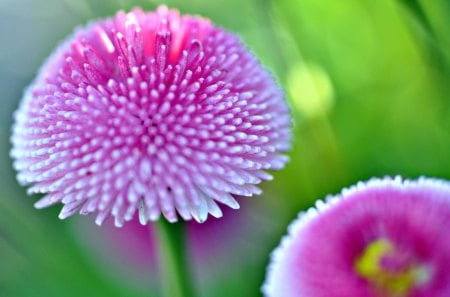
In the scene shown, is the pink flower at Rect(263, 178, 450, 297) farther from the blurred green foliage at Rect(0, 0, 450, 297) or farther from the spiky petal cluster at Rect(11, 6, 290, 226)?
the blurred green foliage at Rect(0, 0, 450, 297)

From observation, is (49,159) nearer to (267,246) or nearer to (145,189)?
(145,189)

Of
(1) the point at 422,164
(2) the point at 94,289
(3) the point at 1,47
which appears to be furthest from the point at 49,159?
(3) the point at 1,47

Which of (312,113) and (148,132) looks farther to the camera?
(312,113)

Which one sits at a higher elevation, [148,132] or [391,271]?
[148,132]

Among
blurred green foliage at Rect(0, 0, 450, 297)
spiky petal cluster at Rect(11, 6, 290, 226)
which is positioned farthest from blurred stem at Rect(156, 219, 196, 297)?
blurred green foliage at Rect(0, 0, 450, 297)

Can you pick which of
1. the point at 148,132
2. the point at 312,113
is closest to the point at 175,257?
the point at 148,132

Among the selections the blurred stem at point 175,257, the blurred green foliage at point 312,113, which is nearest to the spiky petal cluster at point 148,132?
the blurred stem at point 175,257

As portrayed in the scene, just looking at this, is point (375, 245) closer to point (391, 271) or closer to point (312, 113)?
point (391, 271)
